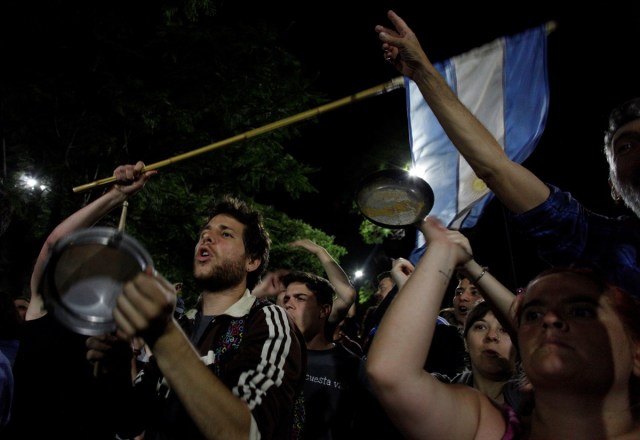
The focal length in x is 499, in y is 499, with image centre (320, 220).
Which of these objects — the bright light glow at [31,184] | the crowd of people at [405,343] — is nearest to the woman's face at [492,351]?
the crowd of people at [405,343]

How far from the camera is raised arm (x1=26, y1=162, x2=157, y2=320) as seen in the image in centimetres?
306

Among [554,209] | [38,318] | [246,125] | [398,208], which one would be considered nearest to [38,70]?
[246,125]

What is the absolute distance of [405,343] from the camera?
1.72m

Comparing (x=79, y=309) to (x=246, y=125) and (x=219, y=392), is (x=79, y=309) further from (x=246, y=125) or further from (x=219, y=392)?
(x=246, y=125)

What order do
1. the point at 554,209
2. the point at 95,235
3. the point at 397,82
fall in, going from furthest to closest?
the point at 397,82 < the point at 554,209 < the point at 95,235

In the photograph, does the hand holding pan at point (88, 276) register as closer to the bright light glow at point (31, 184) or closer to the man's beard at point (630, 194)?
the man's beard at point (630, 194)

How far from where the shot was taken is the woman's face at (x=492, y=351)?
3305 mm

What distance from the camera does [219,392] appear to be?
5.52 ft

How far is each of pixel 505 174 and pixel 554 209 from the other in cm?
26

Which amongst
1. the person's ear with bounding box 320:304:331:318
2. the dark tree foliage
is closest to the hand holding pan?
the person's ear with bounding box 320:304:331:318

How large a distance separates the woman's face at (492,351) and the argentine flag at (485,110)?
3.23ft

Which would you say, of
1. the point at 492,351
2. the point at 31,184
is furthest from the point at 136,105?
the point at 492,351

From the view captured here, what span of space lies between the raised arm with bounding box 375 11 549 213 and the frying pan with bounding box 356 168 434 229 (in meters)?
0.27

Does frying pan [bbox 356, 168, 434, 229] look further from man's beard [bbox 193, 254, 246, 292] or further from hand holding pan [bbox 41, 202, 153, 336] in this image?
hand holding pan [bbox 41, 202, 153, 336]
